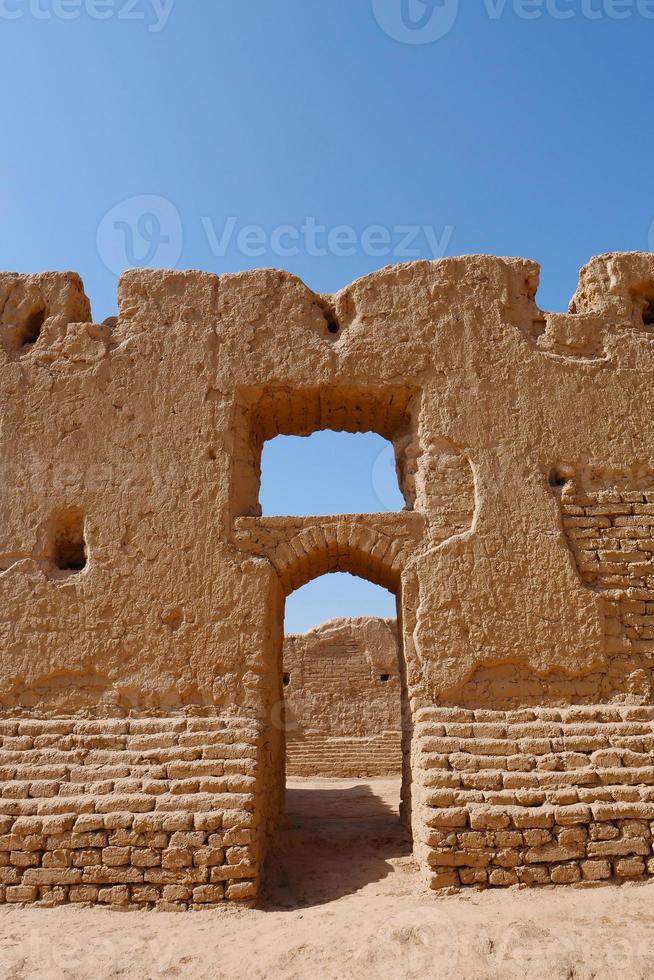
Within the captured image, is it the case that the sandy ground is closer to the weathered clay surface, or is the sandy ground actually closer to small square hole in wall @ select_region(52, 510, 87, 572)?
the weathered clay surface

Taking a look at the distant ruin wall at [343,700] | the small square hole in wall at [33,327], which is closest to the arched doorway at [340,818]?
the distant ruin wall at [343,700]

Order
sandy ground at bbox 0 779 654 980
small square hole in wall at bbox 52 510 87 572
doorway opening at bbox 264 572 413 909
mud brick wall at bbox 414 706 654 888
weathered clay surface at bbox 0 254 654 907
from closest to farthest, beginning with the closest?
sandy ground at bbox 0 779 654 980
mud brick wall at bbox 414 706 654 888
weathered clay surface at bbox 0 254 654 907
small square hole in wall at bbox 52 510 87 572
doorway opening at bbox 264 572 413 909

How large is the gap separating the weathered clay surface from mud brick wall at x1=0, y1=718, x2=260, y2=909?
23 mm

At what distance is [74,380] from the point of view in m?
6.34

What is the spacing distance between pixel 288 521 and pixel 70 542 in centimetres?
194

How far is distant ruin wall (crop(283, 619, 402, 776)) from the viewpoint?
12273 mm

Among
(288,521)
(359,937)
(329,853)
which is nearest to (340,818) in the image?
(329,853)

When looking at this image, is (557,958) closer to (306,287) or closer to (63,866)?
(63,866)

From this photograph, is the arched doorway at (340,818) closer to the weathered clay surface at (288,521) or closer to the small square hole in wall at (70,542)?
the weathered clay surface at (288,521)

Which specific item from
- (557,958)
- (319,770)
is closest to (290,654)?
(319,770)

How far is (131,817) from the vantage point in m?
4.82

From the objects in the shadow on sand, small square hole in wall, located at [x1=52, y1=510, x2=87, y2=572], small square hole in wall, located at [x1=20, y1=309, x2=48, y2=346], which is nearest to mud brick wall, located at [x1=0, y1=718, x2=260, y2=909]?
the shadow on sand

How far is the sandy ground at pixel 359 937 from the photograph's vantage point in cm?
378

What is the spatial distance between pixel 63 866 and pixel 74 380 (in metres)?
3.89
